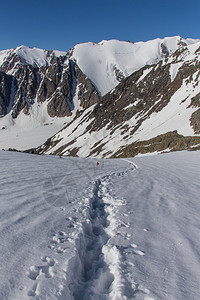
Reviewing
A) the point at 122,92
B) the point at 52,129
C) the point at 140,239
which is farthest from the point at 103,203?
the point at 52,129

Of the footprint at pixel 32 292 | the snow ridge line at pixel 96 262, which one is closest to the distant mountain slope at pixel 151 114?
the snow ridge line at pixel 96 262

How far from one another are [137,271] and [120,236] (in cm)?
112

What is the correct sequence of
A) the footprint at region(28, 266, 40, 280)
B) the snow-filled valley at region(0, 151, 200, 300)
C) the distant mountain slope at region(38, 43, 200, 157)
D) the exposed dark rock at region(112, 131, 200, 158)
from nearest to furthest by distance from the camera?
the snow-filled valley at region(0, 151, 200, 300)
the footprint at region(28, 266, 40, 280)
the exposed dark rock at region(112, 131, 200, 158)
the distant mountain slope at region(38, 43, 200, 157)

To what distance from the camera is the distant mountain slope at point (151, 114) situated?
115 ft

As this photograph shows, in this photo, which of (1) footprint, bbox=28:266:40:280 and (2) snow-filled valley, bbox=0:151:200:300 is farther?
(1) footprint, bbox=28:266:40:280

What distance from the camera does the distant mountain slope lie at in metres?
35.2

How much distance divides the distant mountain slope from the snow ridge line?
26.3 metres

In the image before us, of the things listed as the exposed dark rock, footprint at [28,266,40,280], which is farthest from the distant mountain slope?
footprint at [28,266,40,280]

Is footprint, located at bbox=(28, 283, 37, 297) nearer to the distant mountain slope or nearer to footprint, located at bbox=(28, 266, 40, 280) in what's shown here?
footprint, located at bbox=(28, 266, 40, 280)

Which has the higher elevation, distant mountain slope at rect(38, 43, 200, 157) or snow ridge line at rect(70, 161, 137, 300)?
distant mountain slope at rect(38, 43, 200, 157)

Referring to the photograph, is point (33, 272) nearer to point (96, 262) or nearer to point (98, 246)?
point (96, 262)

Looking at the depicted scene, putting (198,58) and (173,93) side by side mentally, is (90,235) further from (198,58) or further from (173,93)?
(198,58)

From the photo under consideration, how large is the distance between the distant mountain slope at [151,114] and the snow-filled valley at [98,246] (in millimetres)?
25148

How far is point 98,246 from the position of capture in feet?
13.2
